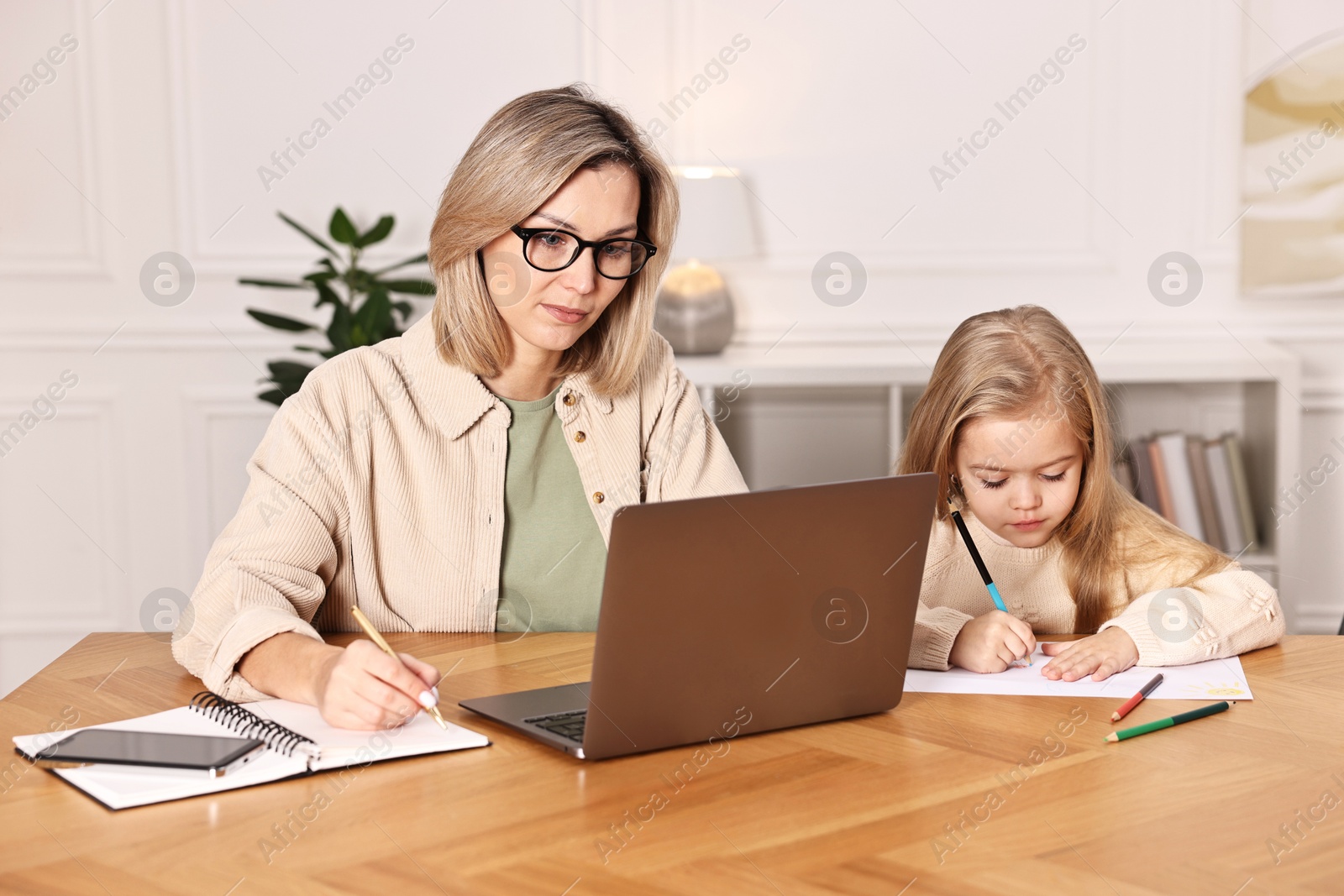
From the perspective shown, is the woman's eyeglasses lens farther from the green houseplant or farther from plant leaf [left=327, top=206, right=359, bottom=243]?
plant leaf [left=327, top=206, right=359, bottom=243]

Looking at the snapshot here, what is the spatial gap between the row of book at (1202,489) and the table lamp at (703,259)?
41.9 inches

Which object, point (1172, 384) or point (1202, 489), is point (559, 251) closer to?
point (1202, 489)

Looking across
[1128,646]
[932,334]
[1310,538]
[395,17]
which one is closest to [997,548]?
[1128,646]

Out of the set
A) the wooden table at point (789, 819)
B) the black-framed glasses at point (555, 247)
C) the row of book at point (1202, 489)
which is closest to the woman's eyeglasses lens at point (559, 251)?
the black-framed glasses at point (555, 247)

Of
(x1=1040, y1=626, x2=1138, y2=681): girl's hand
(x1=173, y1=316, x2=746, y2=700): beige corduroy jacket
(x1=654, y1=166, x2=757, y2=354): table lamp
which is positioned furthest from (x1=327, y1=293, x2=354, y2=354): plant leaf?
(x1=1040, y1=626, x2=1138, y2=681): girl's hand

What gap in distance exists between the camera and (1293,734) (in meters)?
1.16

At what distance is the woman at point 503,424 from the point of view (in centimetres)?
155

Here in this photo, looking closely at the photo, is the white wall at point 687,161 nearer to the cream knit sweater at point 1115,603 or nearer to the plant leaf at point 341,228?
the plant leaf at point 341,228

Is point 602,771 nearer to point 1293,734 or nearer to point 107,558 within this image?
point 1293,734

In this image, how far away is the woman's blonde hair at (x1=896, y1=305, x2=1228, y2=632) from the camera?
1724mm

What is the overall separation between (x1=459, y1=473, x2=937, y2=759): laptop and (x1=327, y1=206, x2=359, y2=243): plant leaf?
2.06m

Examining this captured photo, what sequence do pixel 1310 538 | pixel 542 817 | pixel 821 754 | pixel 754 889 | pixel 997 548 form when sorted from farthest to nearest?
pixel 1310 538
pixel 997 548
pixel 821 754
pixel 542 817
pixel 754 889

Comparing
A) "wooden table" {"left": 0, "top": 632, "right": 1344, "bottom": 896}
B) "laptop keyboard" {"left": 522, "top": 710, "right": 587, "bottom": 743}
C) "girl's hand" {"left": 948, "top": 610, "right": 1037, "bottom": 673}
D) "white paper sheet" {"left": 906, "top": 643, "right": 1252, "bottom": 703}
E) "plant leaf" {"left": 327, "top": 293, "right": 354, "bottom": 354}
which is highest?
"plant leaf" {"left": 327, "top": 293, "right": 354, "bottom": 354}

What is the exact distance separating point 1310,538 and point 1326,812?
2.51 metres
